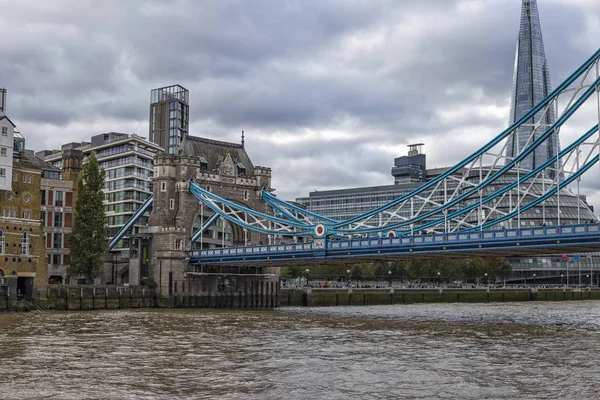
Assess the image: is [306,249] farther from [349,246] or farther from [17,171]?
[17,171]

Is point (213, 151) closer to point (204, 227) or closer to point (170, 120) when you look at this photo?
point (204, 227)

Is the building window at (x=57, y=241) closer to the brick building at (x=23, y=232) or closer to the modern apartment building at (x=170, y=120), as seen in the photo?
the brick building at (x=23, y=232)

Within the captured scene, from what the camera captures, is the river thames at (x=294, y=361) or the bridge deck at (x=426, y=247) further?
the bridge deck at (x=426, y=247)

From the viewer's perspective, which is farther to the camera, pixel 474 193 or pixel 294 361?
pixel 474 193

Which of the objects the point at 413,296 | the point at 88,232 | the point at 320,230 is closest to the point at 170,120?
the point at 413,296

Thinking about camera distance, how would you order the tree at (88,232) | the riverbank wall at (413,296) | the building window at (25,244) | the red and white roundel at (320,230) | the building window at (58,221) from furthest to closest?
the riverbank wall at (413,296) → the building window at (58,221) → the tree at (88,232) → the red and white roundel at (320,230) → the building window at (25,244)

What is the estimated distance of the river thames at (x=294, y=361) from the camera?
1008 inches

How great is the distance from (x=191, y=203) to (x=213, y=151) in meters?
8.25

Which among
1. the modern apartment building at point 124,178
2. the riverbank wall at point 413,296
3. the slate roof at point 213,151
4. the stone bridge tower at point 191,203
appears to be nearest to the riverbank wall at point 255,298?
the riverbank wall at point 413,296

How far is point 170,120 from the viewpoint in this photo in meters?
153

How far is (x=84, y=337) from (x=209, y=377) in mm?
16110

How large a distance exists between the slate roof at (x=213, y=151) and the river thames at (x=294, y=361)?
125 feet

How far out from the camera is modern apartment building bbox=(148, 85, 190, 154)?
499 feet

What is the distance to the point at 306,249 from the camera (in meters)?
73.1
